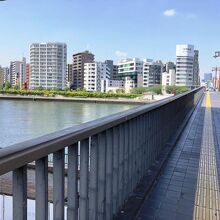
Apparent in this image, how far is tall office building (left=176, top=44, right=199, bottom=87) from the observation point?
118688 mm

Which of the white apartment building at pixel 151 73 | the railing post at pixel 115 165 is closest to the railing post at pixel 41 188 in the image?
the railing post at pixel 115 165

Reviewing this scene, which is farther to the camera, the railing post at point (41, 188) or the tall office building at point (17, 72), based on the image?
the tall office building at point (17, 72)

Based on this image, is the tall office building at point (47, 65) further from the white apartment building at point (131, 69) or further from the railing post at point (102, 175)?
the railing post at point (102, 175)

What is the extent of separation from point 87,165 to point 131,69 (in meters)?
135

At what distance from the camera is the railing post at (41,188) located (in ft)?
4.39

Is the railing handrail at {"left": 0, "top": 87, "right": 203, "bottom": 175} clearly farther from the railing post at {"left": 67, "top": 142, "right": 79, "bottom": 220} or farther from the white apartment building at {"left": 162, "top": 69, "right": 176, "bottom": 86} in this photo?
the white apartment building at {"left": 162, "top": 69, "right": 176, "bottom": 86}

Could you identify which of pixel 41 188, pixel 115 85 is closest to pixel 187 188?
pixel 41 188

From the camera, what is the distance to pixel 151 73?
13312 cm

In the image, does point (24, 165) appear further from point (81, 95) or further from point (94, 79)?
point (94, 79)

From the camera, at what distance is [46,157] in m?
1.34

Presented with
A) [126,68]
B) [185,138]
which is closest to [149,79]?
[126,68]

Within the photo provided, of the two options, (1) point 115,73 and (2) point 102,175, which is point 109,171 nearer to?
(2) point 102,175

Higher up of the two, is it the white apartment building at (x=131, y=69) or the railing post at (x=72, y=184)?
the white apartment building at (x=131, y=69)

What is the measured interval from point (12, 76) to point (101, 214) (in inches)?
7352
